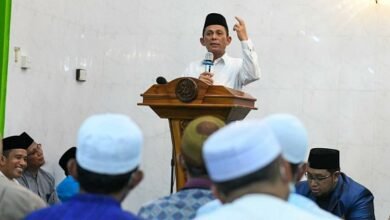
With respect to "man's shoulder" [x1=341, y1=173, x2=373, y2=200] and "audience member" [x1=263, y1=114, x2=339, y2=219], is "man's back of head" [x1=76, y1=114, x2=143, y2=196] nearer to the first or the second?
"audience member" [x1=263, y1=114, x2=339, y2=219]

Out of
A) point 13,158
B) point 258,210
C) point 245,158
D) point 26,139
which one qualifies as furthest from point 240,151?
point 26,139

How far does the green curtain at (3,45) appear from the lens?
5.84 m

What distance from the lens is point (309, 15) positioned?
6.94 m

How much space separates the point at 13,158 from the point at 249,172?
380cm

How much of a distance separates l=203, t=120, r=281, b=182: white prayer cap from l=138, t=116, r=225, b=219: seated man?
0.66 m

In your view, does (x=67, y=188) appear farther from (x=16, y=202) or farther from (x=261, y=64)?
(x=16, y=202)

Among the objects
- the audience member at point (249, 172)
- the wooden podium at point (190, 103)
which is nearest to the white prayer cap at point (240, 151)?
the audience member at point (249, 172)

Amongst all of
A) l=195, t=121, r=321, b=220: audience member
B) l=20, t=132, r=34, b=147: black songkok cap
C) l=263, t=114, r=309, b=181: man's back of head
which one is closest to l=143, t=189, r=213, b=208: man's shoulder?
l=263, t=114, r=309, b=181: man's back of head

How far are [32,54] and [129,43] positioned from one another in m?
1.31

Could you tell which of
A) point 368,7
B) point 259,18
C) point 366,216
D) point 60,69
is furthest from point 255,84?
point 366,216

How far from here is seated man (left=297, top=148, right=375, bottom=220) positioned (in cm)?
460

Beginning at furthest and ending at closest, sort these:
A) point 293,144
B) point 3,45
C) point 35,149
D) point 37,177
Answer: point 37,177 < point 35,149 < point 3,45 < point 293,144

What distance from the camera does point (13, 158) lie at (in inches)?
205

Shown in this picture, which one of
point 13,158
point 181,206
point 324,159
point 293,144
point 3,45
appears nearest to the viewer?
point 293,144
